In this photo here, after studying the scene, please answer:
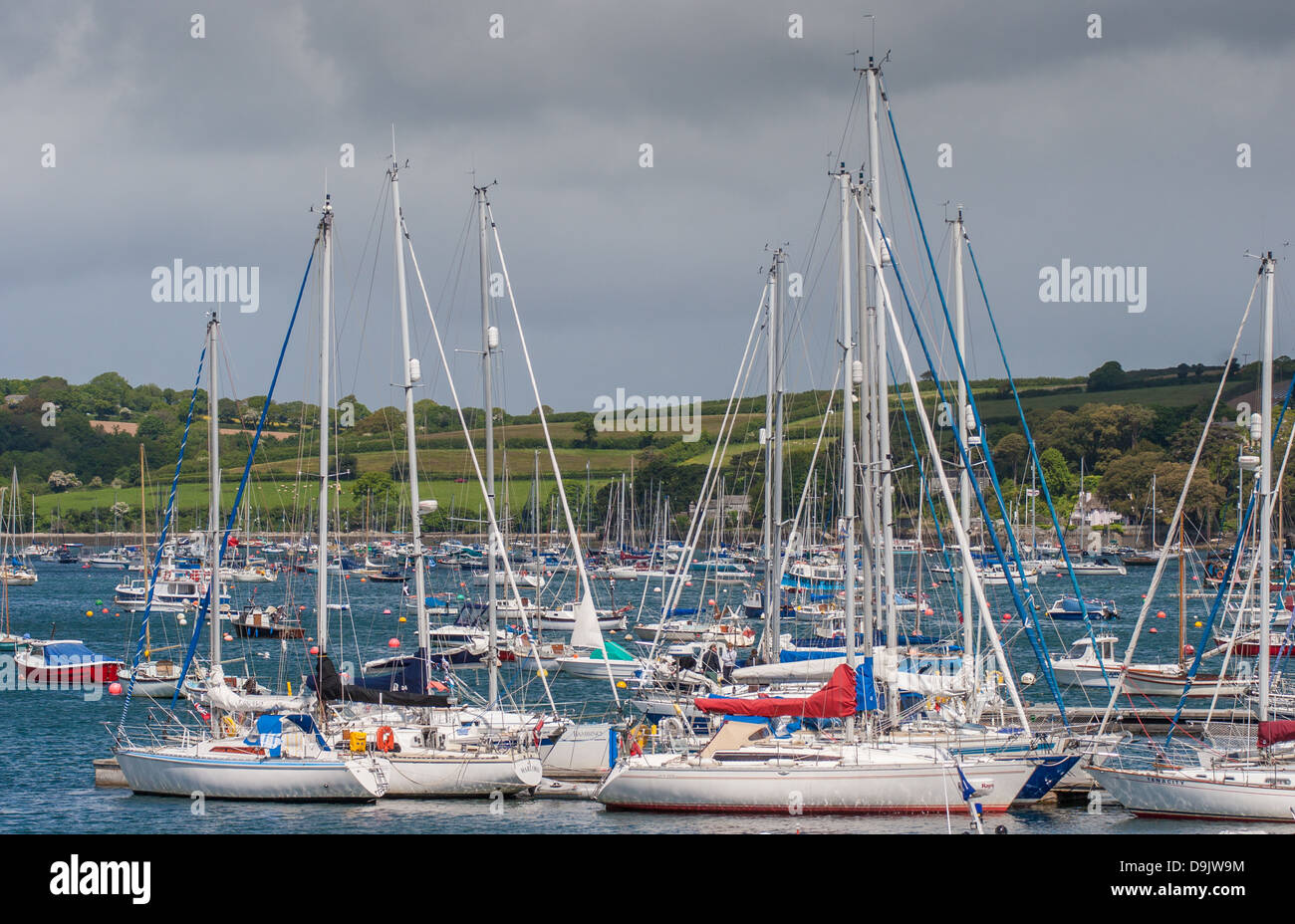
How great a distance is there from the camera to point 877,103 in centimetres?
3853

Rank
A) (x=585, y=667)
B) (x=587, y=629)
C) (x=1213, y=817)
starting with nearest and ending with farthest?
(x=1213, y=817)
(x=587, y=629)
(x=585, y=667)

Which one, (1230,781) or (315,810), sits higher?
(1230,781)

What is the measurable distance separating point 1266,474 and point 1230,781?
8066mm

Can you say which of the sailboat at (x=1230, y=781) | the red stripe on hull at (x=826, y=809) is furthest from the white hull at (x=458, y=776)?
the sailboat at (x=1230, y=781)

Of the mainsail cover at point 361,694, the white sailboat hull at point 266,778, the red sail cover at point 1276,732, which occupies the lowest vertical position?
the white sailboat hull at point 266,778

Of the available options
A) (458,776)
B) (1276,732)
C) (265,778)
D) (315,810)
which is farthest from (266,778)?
(1276,732)

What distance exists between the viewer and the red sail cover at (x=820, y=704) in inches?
1313

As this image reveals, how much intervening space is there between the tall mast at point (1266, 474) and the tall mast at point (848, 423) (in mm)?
9046

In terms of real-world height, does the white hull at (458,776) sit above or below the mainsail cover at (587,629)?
below

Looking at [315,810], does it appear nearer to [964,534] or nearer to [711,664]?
[964,534]

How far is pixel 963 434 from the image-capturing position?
40188 millimetres

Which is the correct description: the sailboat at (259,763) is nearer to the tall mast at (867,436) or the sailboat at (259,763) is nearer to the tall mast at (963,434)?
the tall mast at (867,436)
